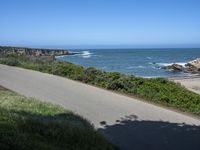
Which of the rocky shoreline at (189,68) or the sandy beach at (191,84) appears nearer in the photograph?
Answer: the sandy beach at (191,84)

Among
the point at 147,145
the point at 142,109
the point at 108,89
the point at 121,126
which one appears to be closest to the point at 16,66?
the point at 108,89

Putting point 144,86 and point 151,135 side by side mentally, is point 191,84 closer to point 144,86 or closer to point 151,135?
point 144,86

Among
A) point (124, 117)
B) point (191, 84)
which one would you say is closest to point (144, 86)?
point (124, 117)

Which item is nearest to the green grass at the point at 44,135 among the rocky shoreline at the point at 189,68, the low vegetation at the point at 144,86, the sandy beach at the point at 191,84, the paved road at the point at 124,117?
the paved road at the point at 124,117

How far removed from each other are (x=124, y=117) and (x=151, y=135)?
79.8 inches

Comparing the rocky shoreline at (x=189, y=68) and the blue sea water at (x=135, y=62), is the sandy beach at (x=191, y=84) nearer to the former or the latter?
the blue sea water at (x=135, y=62)

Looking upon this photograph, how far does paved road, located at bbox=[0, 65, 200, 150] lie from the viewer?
1002 centimetres

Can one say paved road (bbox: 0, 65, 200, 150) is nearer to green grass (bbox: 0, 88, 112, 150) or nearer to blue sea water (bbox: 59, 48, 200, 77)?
green grass (bbox: 0, 88, 112, 150)

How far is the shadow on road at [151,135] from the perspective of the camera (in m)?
9.64

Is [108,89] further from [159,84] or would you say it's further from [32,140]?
[32,140]

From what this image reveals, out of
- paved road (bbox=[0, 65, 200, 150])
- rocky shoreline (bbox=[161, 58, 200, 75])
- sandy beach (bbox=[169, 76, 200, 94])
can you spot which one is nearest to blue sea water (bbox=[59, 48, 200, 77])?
rocky shoreline (bbox=[161, 58, 200, 75])

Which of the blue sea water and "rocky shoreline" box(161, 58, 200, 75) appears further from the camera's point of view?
"rocky shoreline" box(161, 58, 200, 75)

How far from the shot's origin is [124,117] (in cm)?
1245

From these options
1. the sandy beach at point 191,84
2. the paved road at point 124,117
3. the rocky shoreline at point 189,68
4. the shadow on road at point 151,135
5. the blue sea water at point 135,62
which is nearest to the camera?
the shadow on road at point 151,135
